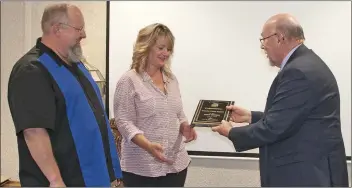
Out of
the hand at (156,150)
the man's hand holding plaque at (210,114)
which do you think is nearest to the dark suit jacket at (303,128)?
the man's hand holding plaque at (210,114)

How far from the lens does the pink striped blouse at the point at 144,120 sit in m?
2.19

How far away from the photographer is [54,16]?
1591mm

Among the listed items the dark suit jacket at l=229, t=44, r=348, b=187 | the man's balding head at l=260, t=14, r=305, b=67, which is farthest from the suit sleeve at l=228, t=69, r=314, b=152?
the man's balding head at l=260, t=14, r=305, b=67

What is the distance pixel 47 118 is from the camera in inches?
58.2

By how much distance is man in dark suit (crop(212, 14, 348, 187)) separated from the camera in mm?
1790

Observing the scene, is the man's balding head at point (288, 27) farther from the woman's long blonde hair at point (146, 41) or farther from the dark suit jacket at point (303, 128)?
the woman's long blonde hair at point (146, 41)

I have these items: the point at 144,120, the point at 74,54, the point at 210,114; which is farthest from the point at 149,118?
the point at 74,54

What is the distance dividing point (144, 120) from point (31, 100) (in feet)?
2.70

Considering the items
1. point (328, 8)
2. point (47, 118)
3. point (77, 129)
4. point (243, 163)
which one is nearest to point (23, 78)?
point (47, 118)

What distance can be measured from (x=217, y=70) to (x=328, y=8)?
0.88m

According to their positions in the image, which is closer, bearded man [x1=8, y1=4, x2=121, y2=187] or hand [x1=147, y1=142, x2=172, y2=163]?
bearded man [x1=8, y1=4, x2=121, y2=187]

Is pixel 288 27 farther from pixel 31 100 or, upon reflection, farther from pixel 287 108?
pixel 31 100

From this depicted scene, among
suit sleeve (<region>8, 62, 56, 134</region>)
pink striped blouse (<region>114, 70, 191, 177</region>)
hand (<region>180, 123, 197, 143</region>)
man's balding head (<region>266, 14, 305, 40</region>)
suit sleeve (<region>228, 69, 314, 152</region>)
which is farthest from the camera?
hand (<region>180, 123, 197, 143</region>)

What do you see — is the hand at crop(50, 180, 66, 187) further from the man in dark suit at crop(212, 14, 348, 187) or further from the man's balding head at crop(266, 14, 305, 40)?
the man's balding head at crop(266, 14, 305, 40)
